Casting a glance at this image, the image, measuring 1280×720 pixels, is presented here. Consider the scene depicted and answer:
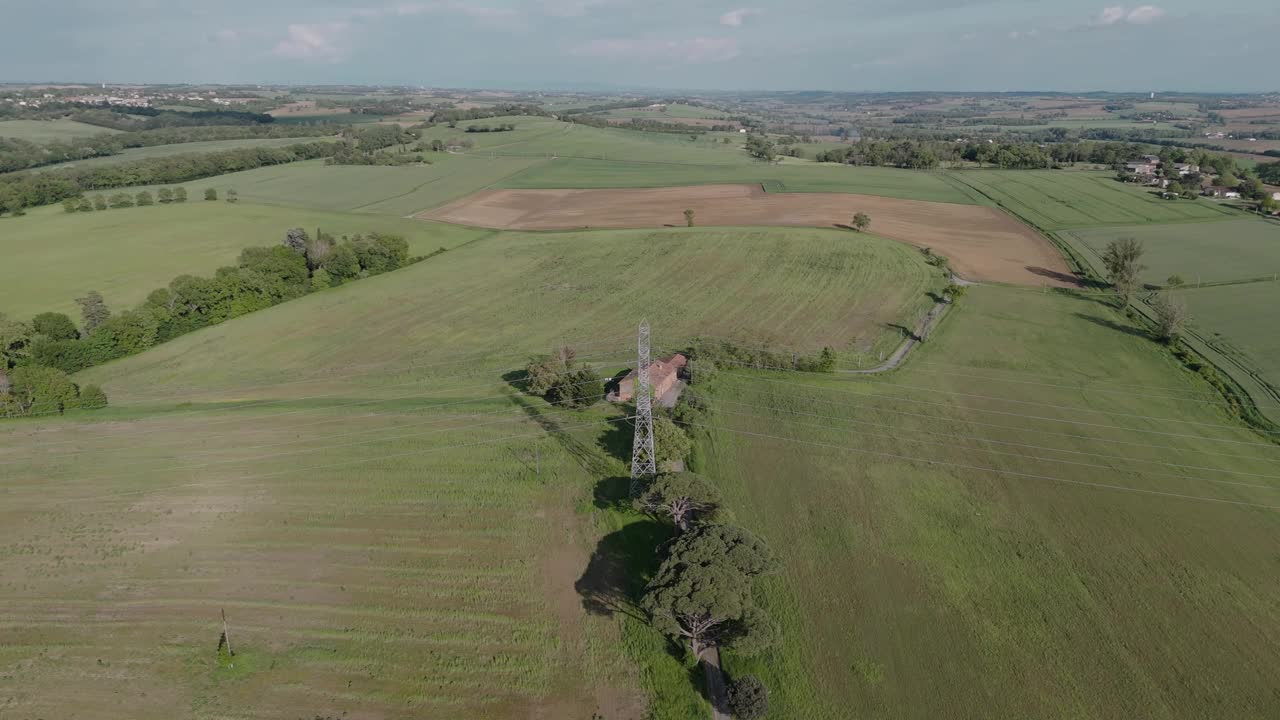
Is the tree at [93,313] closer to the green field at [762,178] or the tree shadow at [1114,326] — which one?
the green field at [762,178]

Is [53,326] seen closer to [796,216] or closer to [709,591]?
[709,591]

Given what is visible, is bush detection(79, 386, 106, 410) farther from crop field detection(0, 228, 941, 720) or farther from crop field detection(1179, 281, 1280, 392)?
crop field detection(1179, 281, 1280, 392)

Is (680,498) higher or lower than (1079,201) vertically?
lower

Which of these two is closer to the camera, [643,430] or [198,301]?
[643,430]

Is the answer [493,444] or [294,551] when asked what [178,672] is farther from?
[493,444]

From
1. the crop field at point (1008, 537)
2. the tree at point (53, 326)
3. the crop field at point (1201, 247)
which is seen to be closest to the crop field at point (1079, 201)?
the crop field at point (1201, 247)

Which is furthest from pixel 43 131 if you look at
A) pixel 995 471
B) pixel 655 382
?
pixel 995 471

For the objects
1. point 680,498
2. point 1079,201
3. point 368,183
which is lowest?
point 680,498

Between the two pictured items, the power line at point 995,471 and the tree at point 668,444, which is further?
the tree at point 668,444
